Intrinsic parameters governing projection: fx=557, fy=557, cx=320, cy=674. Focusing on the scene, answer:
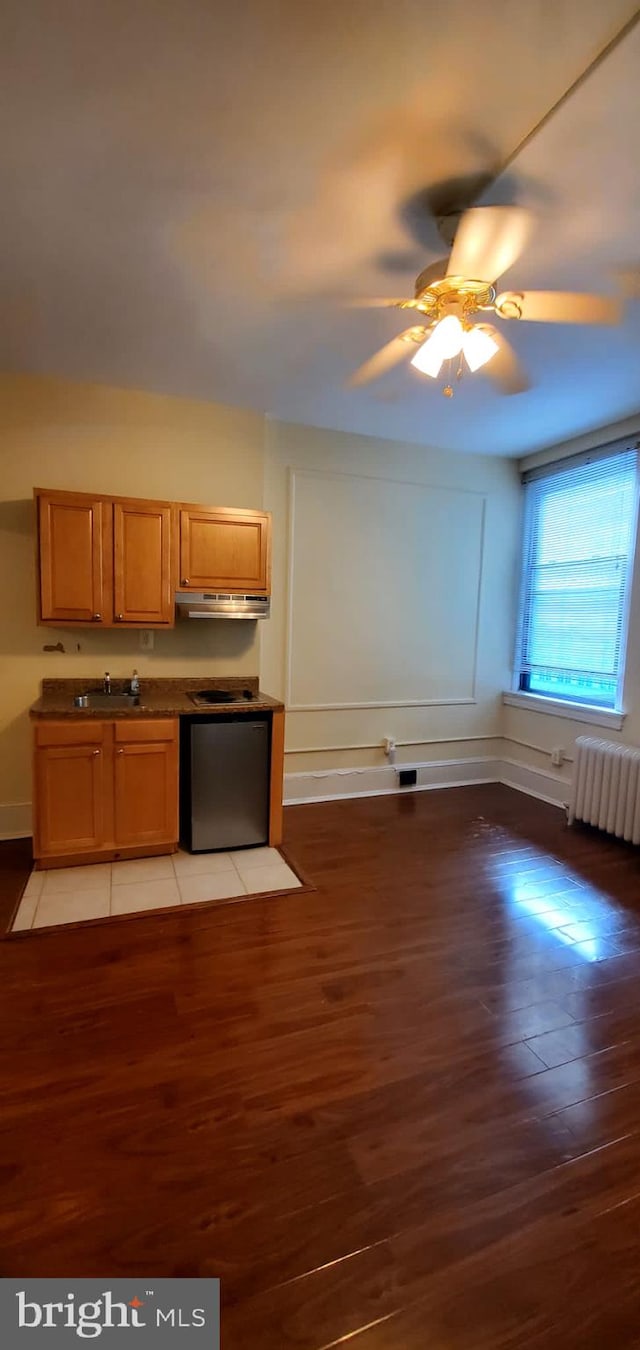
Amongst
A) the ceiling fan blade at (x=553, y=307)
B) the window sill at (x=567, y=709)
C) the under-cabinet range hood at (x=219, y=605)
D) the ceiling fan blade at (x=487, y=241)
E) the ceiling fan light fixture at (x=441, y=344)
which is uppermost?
the ceiling fan blade at (x=553, y=307)

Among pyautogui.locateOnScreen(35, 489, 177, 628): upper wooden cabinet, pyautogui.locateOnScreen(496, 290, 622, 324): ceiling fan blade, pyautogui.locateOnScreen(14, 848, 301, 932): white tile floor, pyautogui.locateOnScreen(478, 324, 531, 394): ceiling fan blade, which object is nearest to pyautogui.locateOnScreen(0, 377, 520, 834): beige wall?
pyautogui.locateOnScreen(35, 489, 177, 628): upper wooden cabinet

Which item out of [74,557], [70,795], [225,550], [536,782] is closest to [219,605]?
[225,550]

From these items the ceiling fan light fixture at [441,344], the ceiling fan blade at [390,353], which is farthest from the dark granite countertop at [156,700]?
the ceiling fan light fixture at [441,344]

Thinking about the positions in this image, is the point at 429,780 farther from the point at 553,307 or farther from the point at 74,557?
the point at 553,307

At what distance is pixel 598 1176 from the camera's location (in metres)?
1.49

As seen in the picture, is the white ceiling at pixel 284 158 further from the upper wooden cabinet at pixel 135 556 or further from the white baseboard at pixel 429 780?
the white baseboard at pixel 429 780

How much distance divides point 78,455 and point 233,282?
1.61 meters

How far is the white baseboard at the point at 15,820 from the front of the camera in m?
3.47

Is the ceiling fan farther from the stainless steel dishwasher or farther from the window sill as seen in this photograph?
the window sill

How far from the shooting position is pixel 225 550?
136 inches

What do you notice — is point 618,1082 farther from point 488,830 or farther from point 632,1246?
point 488,830

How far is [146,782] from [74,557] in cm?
134

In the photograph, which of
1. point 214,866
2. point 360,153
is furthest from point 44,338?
point 214,866

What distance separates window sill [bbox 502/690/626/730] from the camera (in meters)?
3.95
